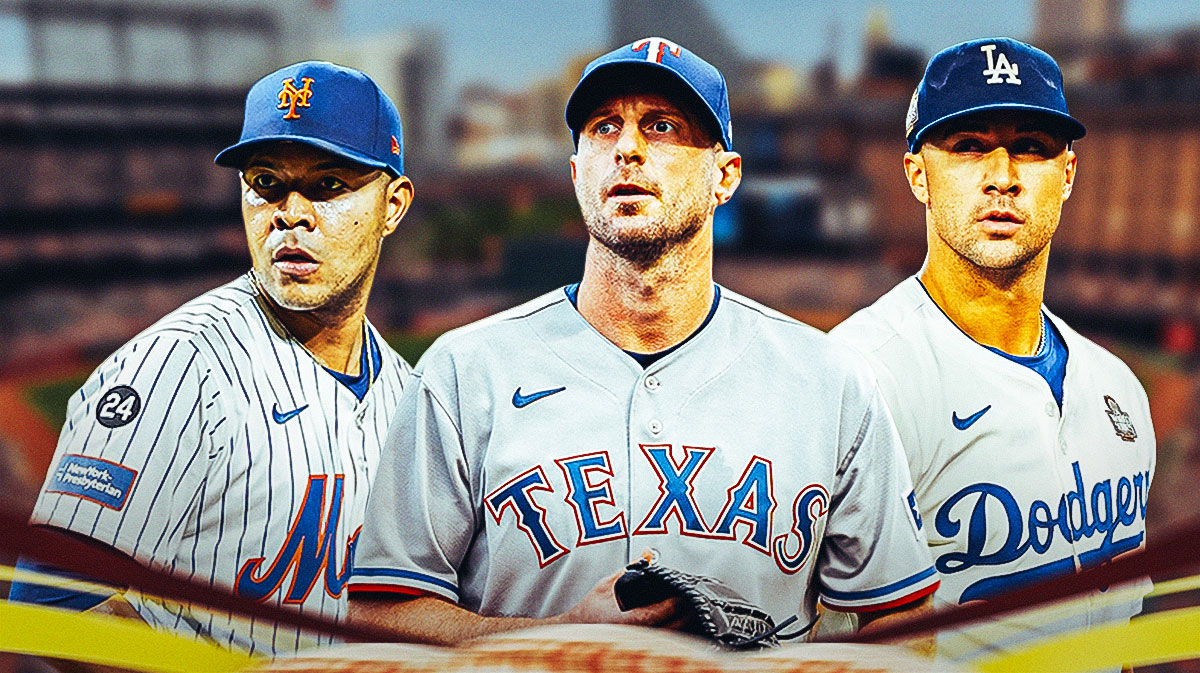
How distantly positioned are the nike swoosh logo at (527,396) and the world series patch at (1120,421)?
83 cm

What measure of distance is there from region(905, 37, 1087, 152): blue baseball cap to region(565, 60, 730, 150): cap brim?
356mm

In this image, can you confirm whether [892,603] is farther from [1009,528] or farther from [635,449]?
[635,449]

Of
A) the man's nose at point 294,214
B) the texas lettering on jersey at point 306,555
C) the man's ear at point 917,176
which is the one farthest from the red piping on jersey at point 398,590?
the man's ear at point 917,176

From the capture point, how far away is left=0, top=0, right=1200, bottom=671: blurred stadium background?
1561 millimetres

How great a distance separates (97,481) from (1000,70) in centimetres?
Answer: 134

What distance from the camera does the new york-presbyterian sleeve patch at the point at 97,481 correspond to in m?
1.28

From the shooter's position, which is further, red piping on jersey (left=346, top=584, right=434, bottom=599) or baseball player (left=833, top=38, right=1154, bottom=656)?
baseball player (left=833, top=38, right=1154, bottom=656)

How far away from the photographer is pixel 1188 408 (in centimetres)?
181

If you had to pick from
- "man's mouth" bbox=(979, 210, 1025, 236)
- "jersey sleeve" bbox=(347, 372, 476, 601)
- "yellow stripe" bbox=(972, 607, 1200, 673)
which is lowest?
"yellow stripe" bbox=(972, 607, 1200, 673)

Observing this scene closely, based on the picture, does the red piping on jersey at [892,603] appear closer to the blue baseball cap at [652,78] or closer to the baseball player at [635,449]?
the baseball player at [635,449]

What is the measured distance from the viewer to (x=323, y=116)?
4.50 ft

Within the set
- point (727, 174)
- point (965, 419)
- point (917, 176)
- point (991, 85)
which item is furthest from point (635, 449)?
point (991, 85)

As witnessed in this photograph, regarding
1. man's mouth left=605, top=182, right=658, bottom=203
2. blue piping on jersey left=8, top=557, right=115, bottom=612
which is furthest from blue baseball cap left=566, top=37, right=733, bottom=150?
blue piping on jersey left=8, top=557, right=115, bottom=612

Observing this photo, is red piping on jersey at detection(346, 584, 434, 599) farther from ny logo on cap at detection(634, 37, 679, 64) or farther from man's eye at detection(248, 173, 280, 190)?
ny logo on cap at detection(634, 37, 679, 64)
